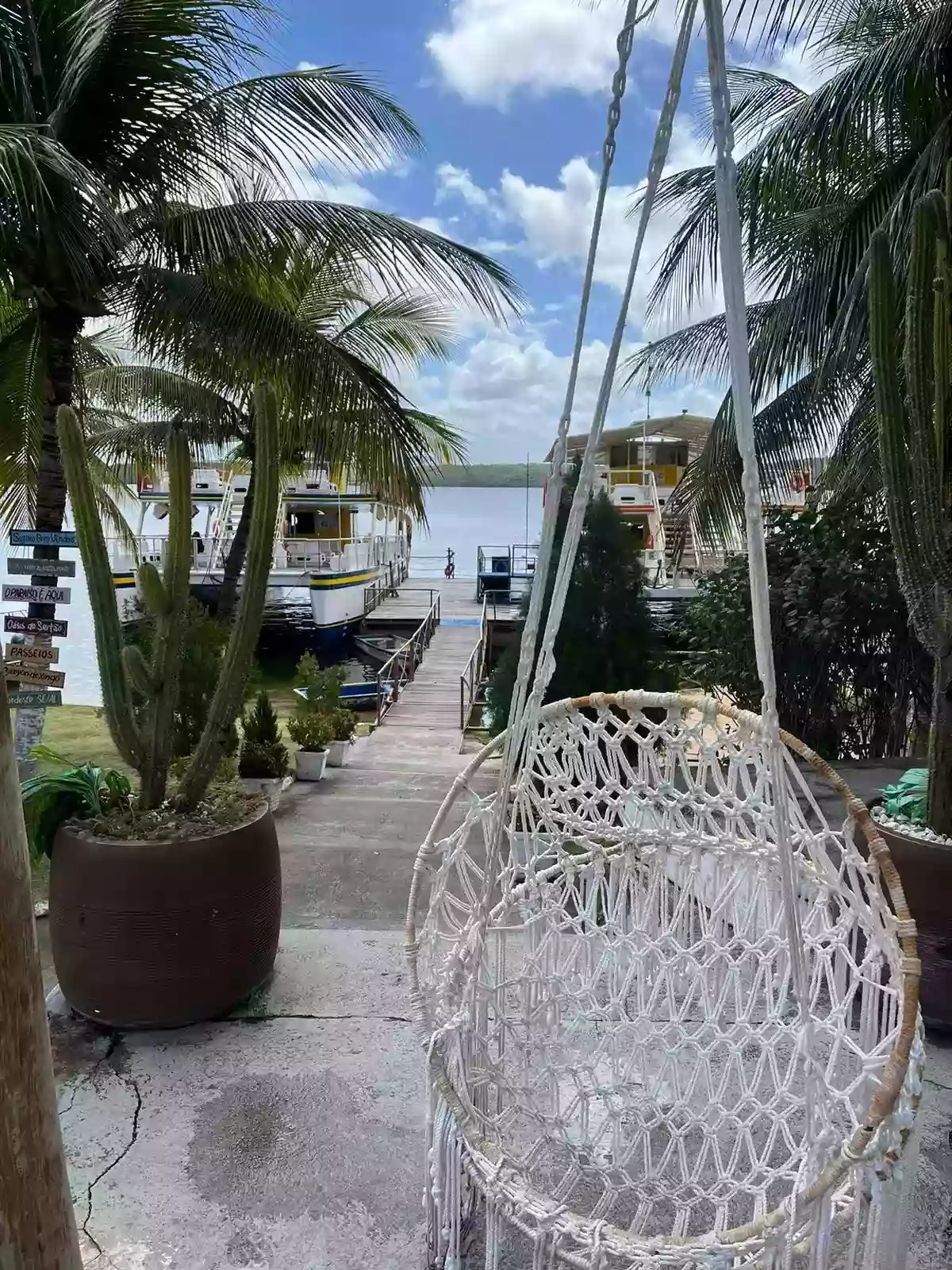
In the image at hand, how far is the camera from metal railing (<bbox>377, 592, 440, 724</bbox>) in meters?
9.98

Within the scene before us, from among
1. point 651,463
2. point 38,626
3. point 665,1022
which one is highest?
point 651,463

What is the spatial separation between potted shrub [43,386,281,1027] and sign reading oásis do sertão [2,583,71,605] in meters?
1.60

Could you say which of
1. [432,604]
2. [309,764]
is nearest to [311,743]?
[309,764]

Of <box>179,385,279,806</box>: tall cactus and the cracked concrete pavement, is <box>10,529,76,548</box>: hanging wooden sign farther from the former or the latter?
the cracked concrete pavement

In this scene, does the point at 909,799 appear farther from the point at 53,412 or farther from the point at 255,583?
the point at 53,412

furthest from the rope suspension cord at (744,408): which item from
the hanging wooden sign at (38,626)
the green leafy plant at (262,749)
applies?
the green leafy plant at (262,749)

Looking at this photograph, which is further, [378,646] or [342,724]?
[378,646]

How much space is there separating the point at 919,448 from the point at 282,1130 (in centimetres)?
254

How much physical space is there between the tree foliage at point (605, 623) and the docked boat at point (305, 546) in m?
9.33

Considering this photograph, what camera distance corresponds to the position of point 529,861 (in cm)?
202

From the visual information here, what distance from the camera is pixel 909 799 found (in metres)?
2.65

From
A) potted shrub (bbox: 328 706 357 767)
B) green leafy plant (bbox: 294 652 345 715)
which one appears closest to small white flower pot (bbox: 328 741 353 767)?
potted shrub (bbox: 328 706 357 767)

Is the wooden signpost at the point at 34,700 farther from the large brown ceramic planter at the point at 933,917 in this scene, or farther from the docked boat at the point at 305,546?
the docked boat at the point at 305,546

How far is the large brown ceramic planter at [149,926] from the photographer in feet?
7.38
